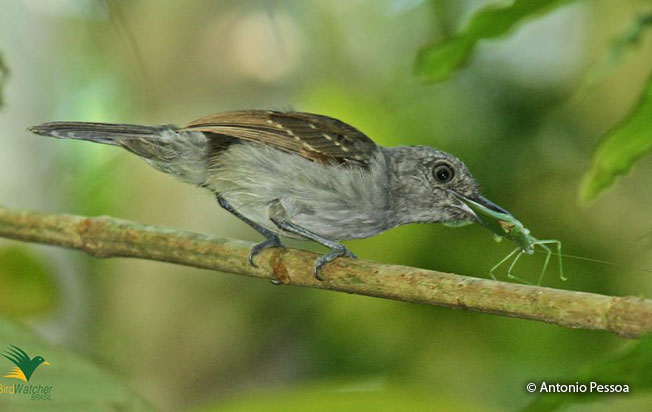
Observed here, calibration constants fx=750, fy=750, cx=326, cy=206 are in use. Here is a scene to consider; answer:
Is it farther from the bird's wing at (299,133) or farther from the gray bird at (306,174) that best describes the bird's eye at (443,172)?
the bird's wing at (299,133)

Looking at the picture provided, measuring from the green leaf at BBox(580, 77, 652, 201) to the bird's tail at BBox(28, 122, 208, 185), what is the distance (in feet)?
5.67

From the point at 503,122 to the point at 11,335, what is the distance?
11.4ft

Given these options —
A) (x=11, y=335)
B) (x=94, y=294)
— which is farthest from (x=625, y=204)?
(x=11, y=335)

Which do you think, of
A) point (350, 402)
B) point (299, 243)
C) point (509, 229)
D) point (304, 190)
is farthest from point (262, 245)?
point (299, 243)

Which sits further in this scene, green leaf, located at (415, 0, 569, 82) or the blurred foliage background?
the blurred foliage background

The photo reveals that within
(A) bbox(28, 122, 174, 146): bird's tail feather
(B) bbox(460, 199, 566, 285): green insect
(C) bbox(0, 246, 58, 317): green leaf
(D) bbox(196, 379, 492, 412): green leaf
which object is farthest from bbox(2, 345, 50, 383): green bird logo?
(B) bbox(460, 199, 566, 285): green insect

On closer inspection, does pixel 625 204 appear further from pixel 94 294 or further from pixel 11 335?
pixel 11 335

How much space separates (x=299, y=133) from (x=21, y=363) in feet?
5.09

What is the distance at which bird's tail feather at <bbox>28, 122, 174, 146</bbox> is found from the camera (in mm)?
2783

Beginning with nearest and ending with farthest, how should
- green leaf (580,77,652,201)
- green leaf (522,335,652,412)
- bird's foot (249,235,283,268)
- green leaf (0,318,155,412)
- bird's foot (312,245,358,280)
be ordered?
green leaf (522,335,652,412) → green leaf (580,77,652,201) → green leaf (0,318,155,412) → bird's foot (312,245,358,280) → bird's foot (249,235,283,268)

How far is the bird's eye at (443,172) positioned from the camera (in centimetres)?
340

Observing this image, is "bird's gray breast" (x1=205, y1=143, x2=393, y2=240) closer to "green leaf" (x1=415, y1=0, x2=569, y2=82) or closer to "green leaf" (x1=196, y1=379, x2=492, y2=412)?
"green leaf" (x1=415, y1=0, x2=569, y2=82)

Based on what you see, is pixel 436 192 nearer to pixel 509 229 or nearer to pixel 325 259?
pixel 509 229

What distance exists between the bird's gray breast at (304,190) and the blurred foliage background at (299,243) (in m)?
1.08
